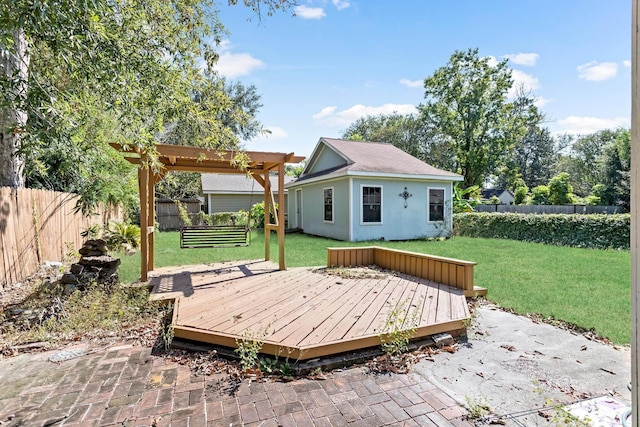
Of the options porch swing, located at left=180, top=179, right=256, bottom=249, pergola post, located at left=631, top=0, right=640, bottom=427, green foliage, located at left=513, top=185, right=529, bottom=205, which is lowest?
porch swing, located at left=180, top=179, right=256, bottom=249

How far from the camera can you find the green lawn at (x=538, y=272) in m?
4.28

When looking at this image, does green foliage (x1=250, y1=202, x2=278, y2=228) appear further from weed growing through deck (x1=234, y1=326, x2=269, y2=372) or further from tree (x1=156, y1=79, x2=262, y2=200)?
weed growing through deck (x1=234, y1=326, x2=269, y2=372)

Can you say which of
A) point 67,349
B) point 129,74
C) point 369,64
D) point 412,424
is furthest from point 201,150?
point 369,64

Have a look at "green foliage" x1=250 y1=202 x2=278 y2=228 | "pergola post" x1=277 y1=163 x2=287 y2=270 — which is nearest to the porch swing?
"pergola post" x1=277 y1=163 x2=287 y2=270

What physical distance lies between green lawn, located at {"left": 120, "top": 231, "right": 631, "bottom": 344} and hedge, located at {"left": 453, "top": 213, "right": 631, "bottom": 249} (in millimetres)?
962

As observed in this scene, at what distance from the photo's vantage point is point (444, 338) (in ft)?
11.4

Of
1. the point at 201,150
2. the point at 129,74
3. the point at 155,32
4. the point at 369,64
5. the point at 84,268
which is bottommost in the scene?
the point at 84,268

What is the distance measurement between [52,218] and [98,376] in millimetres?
A: 5324

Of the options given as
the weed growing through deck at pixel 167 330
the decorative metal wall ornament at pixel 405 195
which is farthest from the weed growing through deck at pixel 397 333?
the decorative metal wall ornament at pixel 405 195

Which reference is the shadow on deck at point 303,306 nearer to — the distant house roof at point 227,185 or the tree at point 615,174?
the distant house roof at point 227,185

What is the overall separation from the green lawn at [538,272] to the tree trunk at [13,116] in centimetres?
231

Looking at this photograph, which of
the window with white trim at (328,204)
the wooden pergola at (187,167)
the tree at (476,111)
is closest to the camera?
the wooden pergola at (187,167)

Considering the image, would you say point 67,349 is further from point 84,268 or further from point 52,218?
point 52,218

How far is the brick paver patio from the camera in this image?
7.25 ft
